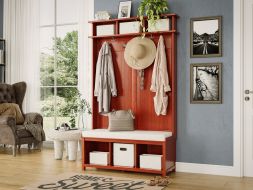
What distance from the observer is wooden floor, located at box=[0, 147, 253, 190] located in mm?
4316

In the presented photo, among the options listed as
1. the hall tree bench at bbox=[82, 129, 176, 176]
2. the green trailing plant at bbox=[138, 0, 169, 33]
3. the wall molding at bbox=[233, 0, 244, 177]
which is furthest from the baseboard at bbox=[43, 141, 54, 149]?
the wall molding at bbox=[233, 0, 244, 177]

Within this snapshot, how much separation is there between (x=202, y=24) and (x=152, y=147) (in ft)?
5.35

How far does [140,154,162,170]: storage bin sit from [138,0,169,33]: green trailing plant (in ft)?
5.08

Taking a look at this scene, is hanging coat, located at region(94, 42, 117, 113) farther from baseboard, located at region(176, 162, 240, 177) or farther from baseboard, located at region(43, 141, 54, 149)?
baseboard, located at region(43, 141, 54, 149)

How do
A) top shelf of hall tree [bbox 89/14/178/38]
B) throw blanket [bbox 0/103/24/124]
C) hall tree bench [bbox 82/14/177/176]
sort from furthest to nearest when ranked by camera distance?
1. throw blanket [bbox 0/103/24/124]
2. top shelf of hall tree [bbox 89/14/178/38]
3. hall tree bench [bbox 82/14/177/176]

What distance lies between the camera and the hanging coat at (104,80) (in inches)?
211

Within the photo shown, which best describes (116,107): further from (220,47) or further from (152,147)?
(220,47)

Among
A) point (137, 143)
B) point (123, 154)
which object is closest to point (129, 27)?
point (137, 143)

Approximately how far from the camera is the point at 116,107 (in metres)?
5.45

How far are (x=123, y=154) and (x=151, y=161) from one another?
366 mm

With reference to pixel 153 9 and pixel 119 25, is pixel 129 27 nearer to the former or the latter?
pixel 119 25

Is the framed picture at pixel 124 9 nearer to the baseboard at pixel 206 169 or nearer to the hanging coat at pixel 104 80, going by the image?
the hanging coat at pixel 104 80

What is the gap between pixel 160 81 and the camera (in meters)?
5.08

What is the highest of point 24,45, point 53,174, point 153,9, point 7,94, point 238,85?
point 153,9
